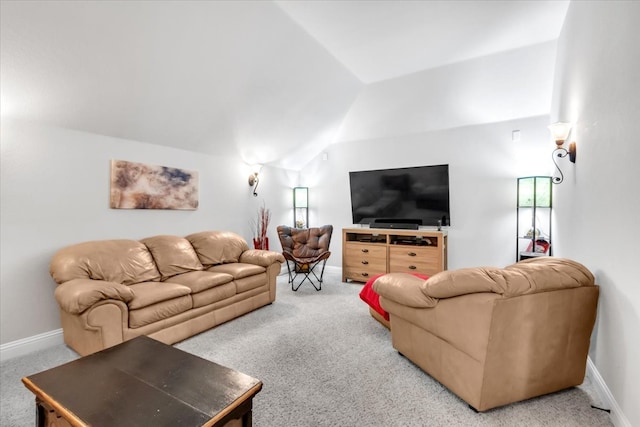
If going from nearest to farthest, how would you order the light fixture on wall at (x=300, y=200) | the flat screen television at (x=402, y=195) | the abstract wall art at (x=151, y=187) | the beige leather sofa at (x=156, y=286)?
the beige leather sofa at (x=156, y=286)
the abstract wall art at (x=151, y=187)
the flat screen television at (x=402, y=195)
the light fixture on wall at (x=300, y=200)

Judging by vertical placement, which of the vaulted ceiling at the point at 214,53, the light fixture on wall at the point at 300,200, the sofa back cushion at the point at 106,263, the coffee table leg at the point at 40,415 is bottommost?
the coffee table leg at the point at 40,415

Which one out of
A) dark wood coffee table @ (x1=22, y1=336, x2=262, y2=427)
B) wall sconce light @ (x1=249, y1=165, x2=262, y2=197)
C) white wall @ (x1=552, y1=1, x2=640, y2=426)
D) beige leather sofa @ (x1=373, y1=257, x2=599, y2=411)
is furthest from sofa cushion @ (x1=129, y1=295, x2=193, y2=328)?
white wall @ (x1=552, y1=1, x2=640, y2=426)

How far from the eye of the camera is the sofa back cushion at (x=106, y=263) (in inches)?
103

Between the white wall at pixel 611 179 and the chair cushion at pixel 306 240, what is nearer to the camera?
the white wall at pixel 611 179

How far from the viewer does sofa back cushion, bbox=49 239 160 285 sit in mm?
2621

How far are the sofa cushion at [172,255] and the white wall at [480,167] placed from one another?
135 inches

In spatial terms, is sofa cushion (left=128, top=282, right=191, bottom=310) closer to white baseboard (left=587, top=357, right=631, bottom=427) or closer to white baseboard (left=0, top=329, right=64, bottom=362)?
white baseboard (left=0, top=329, right=64, bottom=362)

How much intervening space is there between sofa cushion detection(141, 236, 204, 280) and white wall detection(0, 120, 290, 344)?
0.94 ft

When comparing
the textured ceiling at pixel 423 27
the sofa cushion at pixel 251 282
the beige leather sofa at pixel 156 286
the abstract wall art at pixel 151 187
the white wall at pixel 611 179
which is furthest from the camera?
the sofa cushion at pixel 251 282

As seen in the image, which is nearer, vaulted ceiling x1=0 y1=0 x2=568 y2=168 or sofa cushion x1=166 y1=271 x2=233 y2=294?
vaulted ceiling x1=0 y1=0 x2=568 y2=168

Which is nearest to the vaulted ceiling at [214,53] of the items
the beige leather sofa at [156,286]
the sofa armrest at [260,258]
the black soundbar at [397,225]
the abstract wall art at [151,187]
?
the abstract wall art at [151,187]

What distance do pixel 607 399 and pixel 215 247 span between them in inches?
147

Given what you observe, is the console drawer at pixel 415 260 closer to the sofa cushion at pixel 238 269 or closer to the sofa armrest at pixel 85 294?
the sofa cushion at pixel 238 269

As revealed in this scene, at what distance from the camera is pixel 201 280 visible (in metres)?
3.02
